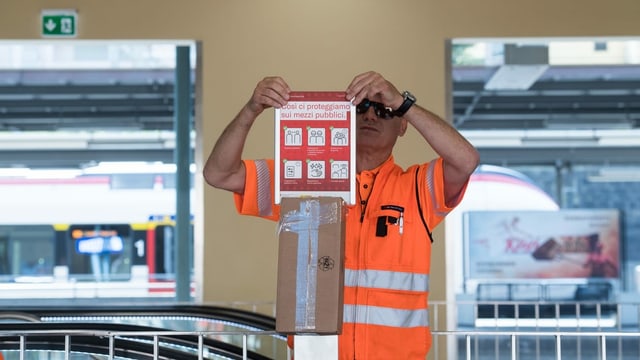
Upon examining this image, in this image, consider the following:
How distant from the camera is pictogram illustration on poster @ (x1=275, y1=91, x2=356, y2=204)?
2.98 m

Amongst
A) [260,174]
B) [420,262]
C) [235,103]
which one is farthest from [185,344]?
[235,103]

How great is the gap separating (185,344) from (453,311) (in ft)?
10.8

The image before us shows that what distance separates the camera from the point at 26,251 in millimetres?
9688

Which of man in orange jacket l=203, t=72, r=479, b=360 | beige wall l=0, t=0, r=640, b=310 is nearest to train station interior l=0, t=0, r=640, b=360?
beige wall l=0, t=0, r=640, b=310

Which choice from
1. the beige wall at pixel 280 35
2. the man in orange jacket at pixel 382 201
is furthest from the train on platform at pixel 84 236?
the man in orange jacket at pixel 382 201

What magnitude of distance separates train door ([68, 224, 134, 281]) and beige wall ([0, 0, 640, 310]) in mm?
2227

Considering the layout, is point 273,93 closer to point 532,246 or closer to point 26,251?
point 26,251

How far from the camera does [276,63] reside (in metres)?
7.41

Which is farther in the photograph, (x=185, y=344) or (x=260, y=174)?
(x=185, y=344)

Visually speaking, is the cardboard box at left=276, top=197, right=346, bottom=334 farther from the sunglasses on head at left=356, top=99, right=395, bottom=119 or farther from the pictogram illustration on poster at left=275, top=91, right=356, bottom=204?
the sunglasses on head at left=356, top=99, right=395, bottom=119

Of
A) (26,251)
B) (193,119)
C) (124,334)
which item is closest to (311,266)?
(124,334)

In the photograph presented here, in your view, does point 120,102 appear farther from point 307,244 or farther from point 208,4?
point 307,244

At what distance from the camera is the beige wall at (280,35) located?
24.2 feet

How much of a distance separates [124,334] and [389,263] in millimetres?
1002
